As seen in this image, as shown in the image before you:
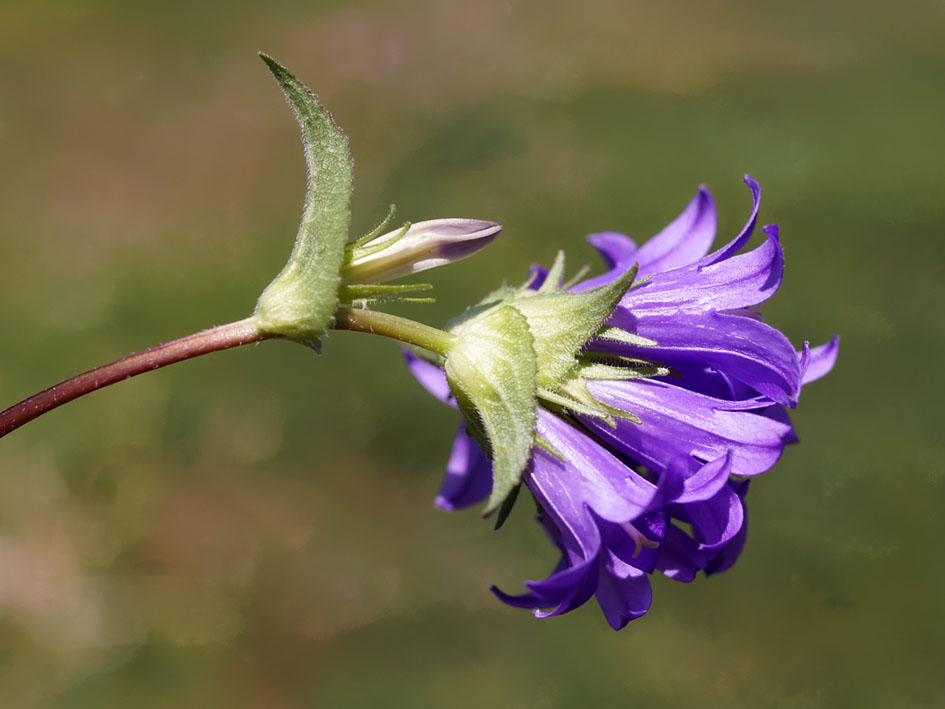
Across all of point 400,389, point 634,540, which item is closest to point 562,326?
point 634,540

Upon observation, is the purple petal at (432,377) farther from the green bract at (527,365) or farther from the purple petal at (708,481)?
the purple petal at (708,481)

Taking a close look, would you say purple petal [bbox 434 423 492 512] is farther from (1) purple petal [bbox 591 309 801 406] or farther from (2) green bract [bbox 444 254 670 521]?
(1) purple petal [bbox 591 309 801 406]

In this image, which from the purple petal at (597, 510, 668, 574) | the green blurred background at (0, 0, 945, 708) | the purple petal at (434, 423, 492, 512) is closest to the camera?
the purple petal at (597, 510, 668, 574)

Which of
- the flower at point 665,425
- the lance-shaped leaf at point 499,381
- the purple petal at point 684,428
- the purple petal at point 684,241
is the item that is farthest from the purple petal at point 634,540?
the purple petal at point 684,241

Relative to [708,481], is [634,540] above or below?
below

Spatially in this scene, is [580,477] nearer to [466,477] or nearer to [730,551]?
[730,551]

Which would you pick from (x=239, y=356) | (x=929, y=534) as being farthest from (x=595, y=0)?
(x=929, y=534)

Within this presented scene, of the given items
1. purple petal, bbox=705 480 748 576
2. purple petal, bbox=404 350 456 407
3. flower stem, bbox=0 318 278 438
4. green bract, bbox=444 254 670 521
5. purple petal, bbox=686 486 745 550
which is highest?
flower stem, bbox=0 318 278 438

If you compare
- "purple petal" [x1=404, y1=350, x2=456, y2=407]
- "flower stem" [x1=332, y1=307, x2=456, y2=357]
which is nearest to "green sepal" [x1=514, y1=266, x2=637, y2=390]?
"flower stem" [x1=332, y1=307, x2=456, y2=357]
